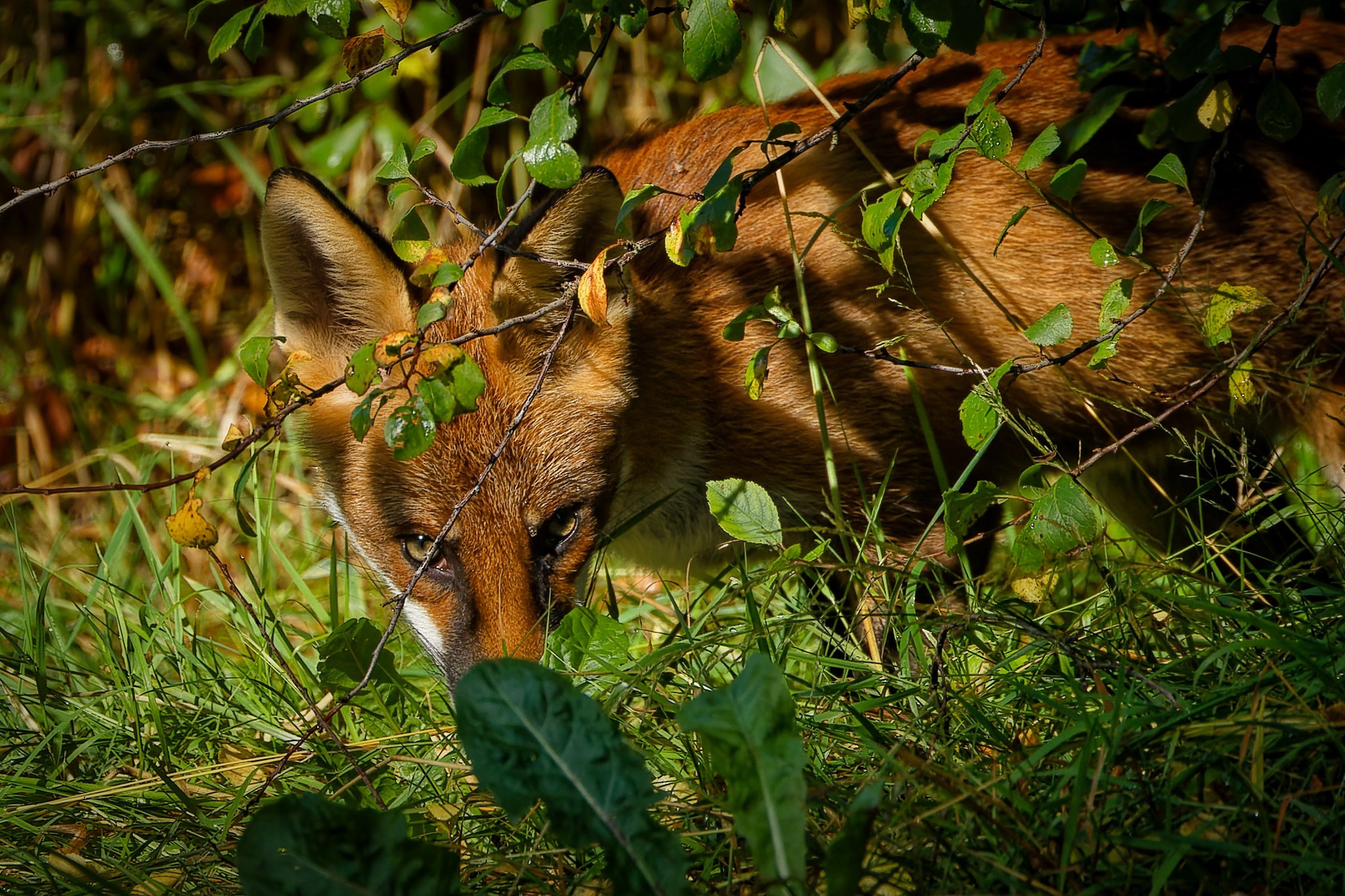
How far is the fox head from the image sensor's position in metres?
2.63

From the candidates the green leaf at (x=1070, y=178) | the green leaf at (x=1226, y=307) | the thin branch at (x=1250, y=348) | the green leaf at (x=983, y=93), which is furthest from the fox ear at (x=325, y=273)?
the green leaf at (x=1226, y=307)

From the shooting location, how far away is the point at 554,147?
2.17m

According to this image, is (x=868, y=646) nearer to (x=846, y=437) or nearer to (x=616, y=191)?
(x=846, y=437)

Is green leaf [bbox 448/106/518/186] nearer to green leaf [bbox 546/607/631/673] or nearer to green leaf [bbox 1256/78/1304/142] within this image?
green leaf [bbox 546/607/631/673]

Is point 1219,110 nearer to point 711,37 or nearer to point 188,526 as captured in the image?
point 711,37

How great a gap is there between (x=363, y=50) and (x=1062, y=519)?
5.75 ft

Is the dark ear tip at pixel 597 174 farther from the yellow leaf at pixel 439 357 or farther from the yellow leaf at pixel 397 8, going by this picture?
the yellow leaf at pixel 439 357

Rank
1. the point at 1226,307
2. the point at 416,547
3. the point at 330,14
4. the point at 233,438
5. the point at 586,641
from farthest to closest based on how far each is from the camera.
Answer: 1. the point at 416,547
2. the point at 586,641
3. the point at 233,438
4. the point at 1226,307
5. the point at 330,14

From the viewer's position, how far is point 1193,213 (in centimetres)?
316

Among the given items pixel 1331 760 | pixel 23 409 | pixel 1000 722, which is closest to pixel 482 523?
pixel 1000 722

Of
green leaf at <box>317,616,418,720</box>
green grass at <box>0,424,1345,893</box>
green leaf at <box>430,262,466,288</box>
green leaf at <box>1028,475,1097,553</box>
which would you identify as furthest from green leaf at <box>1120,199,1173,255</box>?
green leaf at <box>317,616,418,720</box>

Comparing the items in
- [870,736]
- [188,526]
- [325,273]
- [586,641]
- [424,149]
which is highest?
[424,149]

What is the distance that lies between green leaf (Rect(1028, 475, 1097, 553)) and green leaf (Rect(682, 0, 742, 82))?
107 cm

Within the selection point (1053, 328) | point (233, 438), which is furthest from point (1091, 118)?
point (233, 438)
